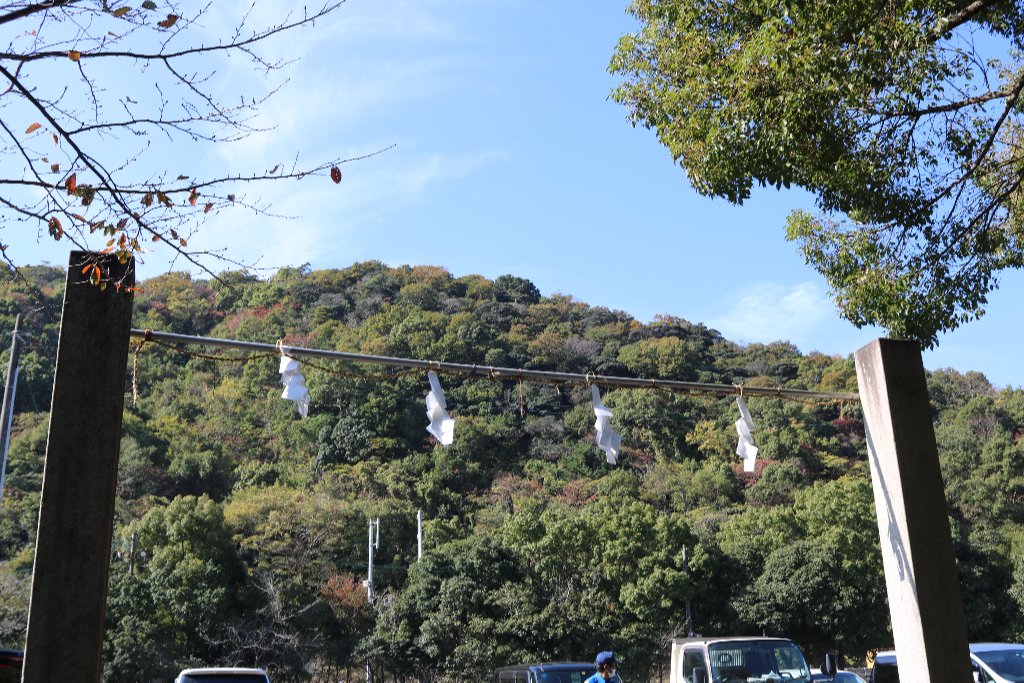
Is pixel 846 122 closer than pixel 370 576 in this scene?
Yes

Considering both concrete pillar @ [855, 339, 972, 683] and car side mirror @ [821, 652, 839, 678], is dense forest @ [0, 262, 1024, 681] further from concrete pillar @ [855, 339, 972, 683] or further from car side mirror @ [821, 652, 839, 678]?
car side mirror @ [821, 652, 839, 678]

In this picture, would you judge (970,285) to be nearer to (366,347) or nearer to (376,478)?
(376,478)

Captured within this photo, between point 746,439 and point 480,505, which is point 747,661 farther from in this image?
point 480,505

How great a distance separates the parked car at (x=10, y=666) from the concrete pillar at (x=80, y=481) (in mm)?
7142

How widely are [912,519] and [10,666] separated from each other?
374 inches

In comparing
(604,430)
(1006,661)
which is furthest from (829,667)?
(604,430)

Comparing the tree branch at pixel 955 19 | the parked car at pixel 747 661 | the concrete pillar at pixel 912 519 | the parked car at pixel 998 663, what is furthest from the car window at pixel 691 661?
the tree branch at pixel 955 19

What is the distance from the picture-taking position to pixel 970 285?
823 centimetres

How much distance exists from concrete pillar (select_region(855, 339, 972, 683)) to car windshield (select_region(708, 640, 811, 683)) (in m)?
3.97

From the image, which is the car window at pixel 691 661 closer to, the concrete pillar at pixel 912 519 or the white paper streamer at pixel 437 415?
the concrete pillar at pixel 912 519

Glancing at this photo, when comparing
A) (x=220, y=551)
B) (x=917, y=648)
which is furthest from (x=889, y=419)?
(x=220, y=551)

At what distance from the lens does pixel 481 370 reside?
664cm

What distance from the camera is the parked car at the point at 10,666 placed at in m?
10.6

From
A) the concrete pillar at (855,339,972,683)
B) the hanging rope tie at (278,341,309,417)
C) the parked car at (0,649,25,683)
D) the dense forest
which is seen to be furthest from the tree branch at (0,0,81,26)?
the parked car at (0,649,25,683)
